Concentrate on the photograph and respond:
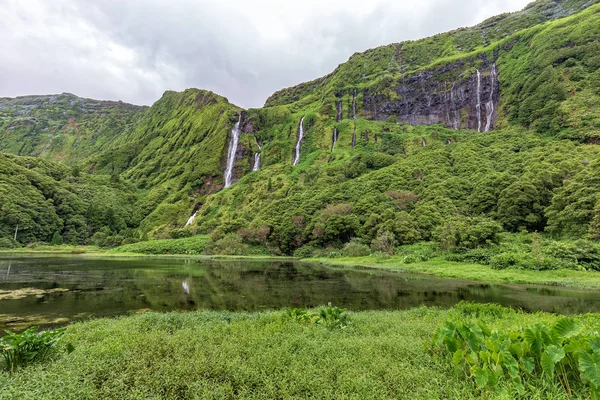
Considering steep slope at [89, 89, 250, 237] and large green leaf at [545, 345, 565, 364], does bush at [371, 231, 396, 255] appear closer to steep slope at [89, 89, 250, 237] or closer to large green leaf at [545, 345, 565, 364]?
large green leaf at [545, 345, 565, 364]

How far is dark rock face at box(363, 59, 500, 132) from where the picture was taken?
12488cm

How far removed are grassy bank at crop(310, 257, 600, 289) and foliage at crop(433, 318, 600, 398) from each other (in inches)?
1019

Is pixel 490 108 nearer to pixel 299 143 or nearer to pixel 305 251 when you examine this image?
pixel 299 143

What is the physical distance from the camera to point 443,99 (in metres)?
141

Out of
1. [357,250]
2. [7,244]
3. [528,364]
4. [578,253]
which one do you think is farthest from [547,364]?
[7,244]

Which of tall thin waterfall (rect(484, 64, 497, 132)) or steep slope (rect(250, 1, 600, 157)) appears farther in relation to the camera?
tall thin waterfall (rect(484, 64, 497, 132))

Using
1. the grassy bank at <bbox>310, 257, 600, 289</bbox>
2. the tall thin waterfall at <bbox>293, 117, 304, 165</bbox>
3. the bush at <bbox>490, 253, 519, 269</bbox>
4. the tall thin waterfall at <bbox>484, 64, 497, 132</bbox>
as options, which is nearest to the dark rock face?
the tall thin waterfall at <bbox>484, 64, 497, 132</bbox>

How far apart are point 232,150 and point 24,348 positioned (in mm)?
157866

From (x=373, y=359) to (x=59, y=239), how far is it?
125 meters

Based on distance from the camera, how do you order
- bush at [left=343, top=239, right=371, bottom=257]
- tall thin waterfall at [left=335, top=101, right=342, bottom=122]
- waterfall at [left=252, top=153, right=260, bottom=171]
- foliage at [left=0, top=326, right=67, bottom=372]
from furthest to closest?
tall thin waterfall at [left=335, top=101, right=342, bottom=122] < waterfall at [left=252, top=153, right=260, bottom=171] < bush at [left=343, top=239, right=371, bottom=257] < foliage at [left=0, top=326, right=67, bottom=372]

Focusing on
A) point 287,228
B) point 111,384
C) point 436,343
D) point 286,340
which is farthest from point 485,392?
point 287,228

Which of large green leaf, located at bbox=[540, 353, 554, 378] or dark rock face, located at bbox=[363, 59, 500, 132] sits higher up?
dark rock face, located at bbox=[363, 59, 500, 132]

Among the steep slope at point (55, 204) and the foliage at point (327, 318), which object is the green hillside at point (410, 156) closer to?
the steep slope at point (55, 204)

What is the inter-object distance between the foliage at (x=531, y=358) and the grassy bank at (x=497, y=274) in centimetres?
2589
